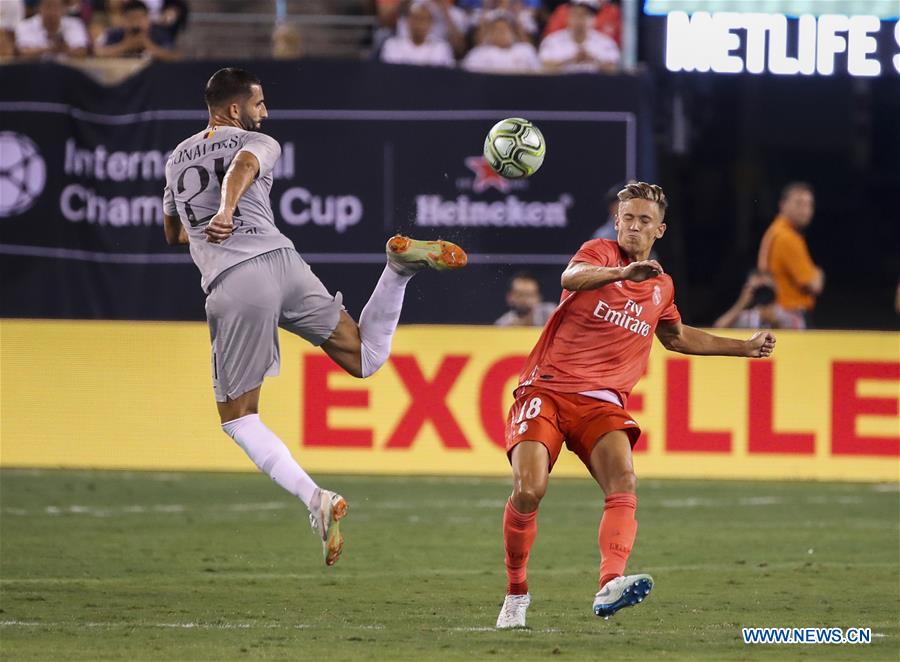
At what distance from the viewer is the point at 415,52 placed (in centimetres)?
1505

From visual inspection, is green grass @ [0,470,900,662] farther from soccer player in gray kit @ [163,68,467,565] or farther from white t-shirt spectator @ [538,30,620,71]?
white t-shirt spectator @ [538,30,620,71]

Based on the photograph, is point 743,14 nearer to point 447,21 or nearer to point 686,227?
point 447,21

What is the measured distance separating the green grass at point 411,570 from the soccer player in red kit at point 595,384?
19.3 inches

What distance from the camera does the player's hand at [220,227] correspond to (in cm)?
719

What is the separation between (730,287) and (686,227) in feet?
5.57

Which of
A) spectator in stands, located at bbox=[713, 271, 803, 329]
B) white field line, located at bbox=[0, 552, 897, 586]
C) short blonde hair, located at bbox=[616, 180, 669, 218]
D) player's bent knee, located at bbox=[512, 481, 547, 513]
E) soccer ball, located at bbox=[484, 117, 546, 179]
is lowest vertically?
white field line, located at bbox=[0, 552, 897, 586]

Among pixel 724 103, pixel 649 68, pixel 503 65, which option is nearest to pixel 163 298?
pixel 503 65

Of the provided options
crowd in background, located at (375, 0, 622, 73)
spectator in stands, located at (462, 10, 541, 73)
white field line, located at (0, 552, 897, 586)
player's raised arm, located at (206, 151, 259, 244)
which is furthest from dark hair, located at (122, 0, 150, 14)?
player's raised arm, located at (206, 151, 259, 244)

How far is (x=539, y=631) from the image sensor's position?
291 inches

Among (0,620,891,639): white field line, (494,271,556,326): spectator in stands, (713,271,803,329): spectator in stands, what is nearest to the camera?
(0,620,891,639): white field line

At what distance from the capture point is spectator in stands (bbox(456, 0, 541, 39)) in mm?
15320

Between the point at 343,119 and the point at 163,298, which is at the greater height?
the point at 343,119

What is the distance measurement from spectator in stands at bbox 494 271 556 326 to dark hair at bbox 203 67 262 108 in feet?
19.6

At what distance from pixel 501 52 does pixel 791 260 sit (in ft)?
10.9
